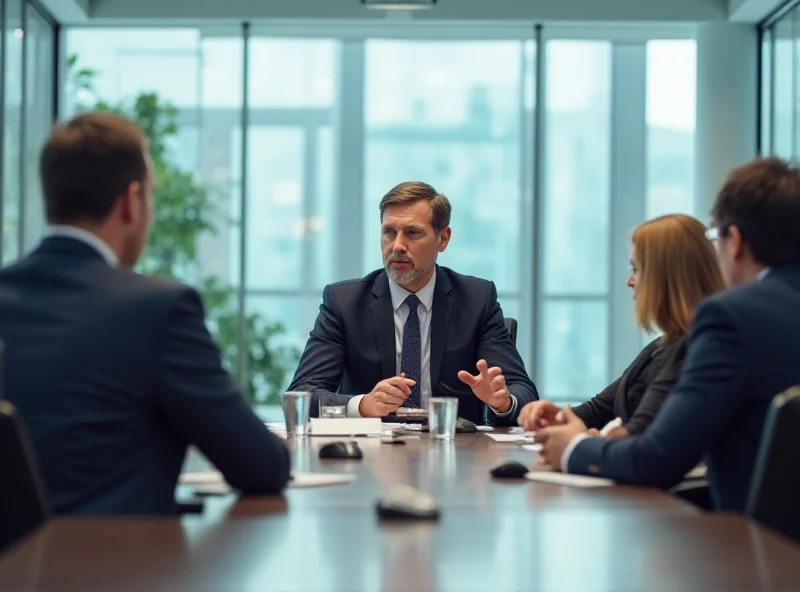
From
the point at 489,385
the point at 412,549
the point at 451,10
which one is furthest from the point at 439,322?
the point at 451,10

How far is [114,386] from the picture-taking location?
2004 millimetres

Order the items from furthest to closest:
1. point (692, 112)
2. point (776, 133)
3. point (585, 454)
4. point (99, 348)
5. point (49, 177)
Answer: point (692, 112) < point (776, 133) < point (585, 454) < point (49, 177) < point (99, 348)

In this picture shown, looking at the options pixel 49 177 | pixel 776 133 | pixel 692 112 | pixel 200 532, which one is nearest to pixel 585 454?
pixel 200 532

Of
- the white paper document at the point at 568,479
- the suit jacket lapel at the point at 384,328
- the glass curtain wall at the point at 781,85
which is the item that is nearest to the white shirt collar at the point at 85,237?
the white paper document at the point at 568,479

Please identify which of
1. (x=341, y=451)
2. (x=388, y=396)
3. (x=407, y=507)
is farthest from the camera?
(x=388, y=396)

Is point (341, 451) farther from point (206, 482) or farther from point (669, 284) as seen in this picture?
point (669, 284)

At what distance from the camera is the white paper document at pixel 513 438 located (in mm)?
3309

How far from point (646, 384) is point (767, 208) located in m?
0.85

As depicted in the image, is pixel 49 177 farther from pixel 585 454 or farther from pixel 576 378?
pixel 576 378

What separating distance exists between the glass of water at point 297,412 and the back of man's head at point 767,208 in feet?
4.47

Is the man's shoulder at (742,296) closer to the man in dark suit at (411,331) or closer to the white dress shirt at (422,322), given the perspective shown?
the man in dark suit at (411,331)

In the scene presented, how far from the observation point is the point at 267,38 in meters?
8.99

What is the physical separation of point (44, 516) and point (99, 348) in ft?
1.16

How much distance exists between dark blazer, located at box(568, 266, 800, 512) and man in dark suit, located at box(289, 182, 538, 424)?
5.33 ft
